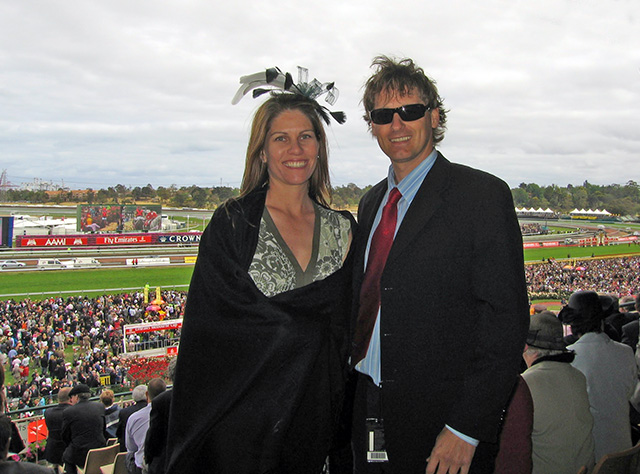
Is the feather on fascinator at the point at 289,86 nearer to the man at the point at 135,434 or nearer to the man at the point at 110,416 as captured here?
the man at the point at 135,434

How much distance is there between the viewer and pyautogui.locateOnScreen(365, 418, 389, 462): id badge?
70.7 inches

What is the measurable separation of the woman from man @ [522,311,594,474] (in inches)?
40.2

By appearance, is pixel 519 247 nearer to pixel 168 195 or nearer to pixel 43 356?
pixel 43 356

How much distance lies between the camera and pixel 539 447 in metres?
2.34

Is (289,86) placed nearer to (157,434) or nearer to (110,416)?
(157,434)

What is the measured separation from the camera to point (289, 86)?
2.11 meters

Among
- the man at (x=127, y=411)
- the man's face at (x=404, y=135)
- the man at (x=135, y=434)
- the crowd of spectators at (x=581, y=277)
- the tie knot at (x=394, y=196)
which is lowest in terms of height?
the crowd of spectators at (x=581, y=277)

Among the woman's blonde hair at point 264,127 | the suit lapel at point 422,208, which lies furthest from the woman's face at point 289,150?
the suit lapel at point 422,208

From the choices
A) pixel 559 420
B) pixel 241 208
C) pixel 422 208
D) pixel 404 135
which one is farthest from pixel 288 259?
pixel 559 420

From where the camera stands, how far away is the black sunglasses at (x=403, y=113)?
72.8 inches

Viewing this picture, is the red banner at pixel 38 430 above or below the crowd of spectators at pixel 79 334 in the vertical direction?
above

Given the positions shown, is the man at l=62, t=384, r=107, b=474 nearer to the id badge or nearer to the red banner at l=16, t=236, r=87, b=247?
the id badge

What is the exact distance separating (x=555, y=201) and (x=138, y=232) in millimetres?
48775

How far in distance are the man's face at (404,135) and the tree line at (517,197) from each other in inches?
1983
